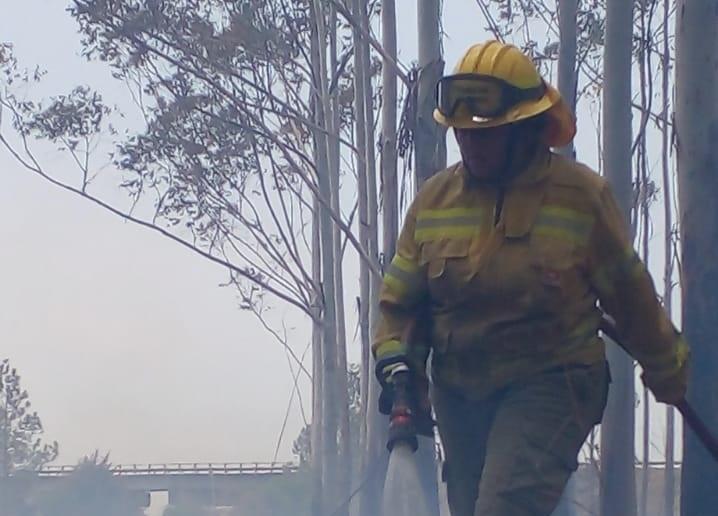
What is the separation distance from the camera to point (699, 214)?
6520 mm

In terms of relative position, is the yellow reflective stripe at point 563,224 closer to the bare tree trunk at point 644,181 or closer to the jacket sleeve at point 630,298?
the jacket sleeve at point 630,298

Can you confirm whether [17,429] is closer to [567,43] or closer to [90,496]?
[90,496]

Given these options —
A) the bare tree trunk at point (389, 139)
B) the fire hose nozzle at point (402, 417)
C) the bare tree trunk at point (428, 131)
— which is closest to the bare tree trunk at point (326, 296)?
the bare tree trunk at point (389, 139)

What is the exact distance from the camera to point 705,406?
607cm

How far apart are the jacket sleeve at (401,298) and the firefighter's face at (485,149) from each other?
10.1 inches

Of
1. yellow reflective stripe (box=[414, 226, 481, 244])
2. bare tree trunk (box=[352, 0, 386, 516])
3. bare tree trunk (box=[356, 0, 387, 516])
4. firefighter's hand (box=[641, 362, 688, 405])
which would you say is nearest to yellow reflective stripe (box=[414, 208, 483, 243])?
yellow reflective stripe (box=[414, 226, 481, 244])

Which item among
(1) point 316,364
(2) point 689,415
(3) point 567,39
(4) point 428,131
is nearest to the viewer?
(2) point 689,415

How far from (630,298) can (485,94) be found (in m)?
0.65

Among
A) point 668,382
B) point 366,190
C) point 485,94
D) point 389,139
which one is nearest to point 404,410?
point 668,382

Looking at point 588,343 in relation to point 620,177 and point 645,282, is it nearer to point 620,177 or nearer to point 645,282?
point 645,282

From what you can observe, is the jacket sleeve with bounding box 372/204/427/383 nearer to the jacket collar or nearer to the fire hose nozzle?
the fire hose nozzle

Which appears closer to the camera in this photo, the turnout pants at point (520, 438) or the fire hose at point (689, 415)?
the turnout pants at point (520, 438)

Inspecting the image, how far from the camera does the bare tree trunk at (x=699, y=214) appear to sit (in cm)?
609

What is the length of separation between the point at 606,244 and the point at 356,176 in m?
20.0
